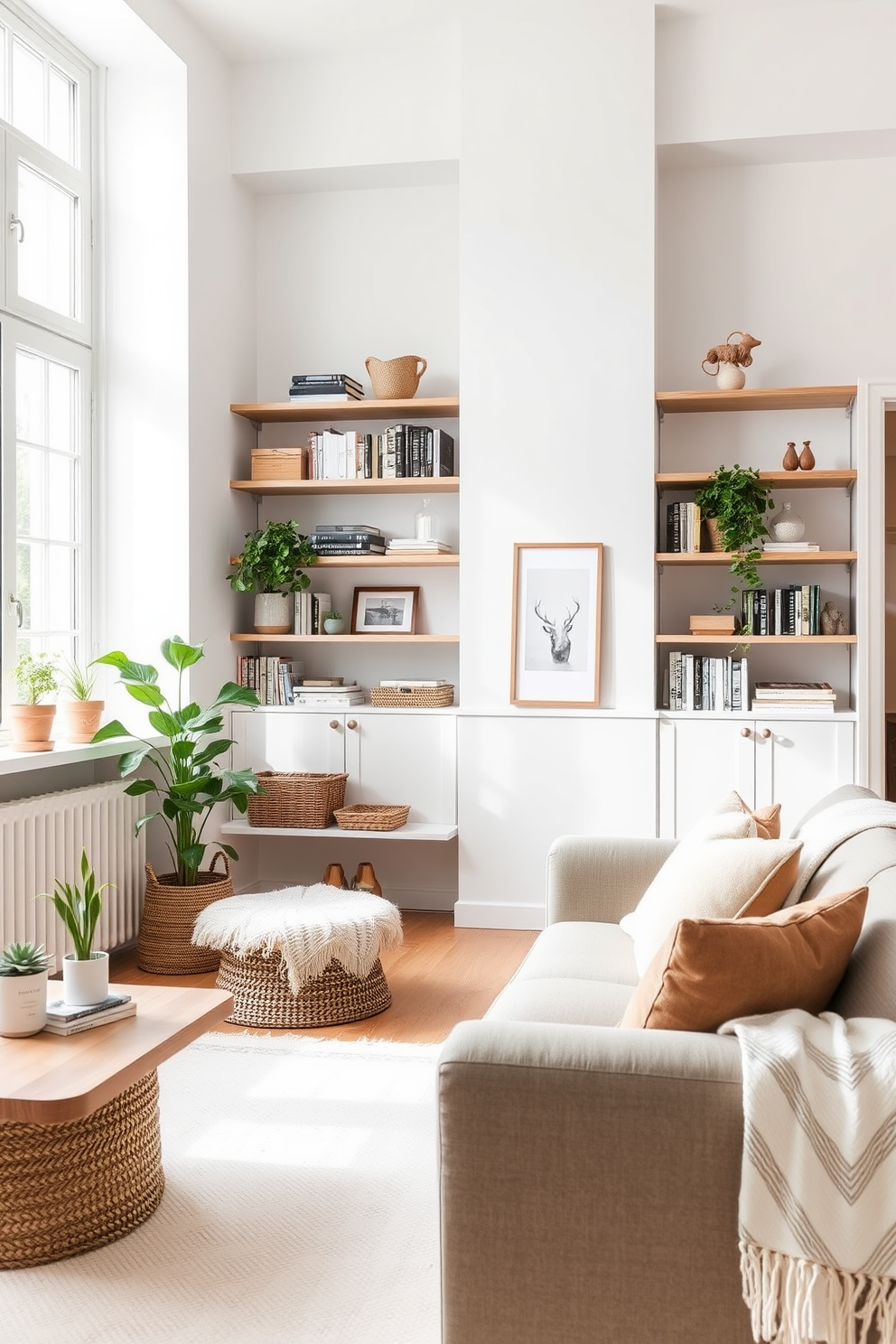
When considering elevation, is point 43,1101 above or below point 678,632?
below

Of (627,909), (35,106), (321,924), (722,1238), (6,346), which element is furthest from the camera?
(35,106)

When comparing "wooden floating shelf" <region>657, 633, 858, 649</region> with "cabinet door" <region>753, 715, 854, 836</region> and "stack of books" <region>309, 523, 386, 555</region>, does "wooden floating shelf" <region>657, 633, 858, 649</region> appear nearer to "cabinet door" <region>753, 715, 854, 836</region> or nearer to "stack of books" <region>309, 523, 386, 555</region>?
"cabinet door" <region>753, 715, 854, 836</region>

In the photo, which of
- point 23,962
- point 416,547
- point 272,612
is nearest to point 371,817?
point 272,612

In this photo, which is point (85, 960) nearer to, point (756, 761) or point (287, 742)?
point (287, 742)

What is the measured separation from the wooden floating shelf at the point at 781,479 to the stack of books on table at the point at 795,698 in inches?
32.1

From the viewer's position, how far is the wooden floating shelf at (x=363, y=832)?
4676 millimetres

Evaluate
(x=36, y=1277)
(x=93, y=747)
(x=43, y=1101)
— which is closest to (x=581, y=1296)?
(x=43, y=1101)

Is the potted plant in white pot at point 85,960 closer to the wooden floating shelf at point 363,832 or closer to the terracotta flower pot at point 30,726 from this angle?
the terracotta flower pot at point 30,726

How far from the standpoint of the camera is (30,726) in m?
3.88

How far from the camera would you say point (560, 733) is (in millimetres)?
4711

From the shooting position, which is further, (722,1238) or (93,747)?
(93,747)

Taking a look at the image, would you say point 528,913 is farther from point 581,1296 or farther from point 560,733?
point 581,1296

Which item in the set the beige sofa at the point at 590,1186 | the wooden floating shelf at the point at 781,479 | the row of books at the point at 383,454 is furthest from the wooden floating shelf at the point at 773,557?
the beige sofa at the point at 590,1186

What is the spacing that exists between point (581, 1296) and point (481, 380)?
3.82 meters
